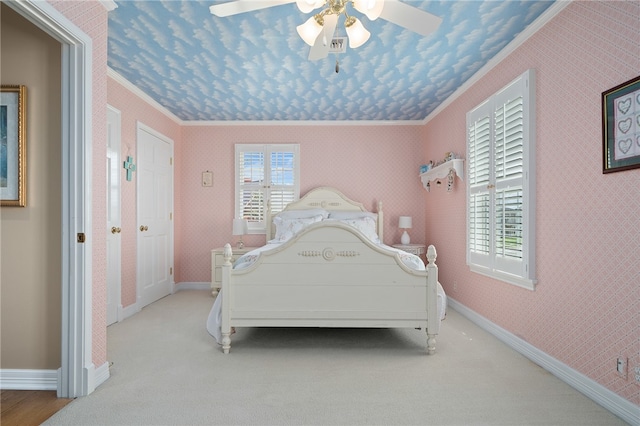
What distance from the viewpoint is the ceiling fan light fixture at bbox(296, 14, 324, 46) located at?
194 cm

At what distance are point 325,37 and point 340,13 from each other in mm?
166

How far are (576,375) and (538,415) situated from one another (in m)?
0.58

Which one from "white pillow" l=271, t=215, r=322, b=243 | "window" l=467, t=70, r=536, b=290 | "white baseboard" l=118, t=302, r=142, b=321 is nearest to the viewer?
"window" l=467, t=70, r=536, b=290

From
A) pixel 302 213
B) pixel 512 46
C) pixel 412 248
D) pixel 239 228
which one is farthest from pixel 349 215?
pixel 512 46

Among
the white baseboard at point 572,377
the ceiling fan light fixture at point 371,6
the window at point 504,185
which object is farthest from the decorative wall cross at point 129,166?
the white baseboard at point 572,377

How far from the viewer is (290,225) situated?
15.8 feet

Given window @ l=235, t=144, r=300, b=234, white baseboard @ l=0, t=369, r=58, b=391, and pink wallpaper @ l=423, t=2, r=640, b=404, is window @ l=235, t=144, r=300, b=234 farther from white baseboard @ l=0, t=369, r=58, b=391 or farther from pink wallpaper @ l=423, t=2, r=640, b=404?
white baseboard @ l=0, t=369, r=58, b=391

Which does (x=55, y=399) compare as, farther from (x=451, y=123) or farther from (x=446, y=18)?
(x=451, y=123)

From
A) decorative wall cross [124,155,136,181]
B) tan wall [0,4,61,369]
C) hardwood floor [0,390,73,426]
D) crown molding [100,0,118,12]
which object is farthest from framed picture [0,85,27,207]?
decorative wall cross [124,155,136,181]

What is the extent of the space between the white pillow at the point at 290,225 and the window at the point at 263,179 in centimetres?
52

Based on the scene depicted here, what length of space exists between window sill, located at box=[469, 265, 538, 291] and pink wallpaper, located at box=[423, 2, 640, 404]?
61 mm

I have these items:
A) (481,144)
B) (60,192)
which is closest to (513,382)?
(481,144)

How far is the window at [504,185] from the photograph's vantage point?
2.86 meters

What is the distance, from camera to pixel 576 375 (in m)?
2.38
